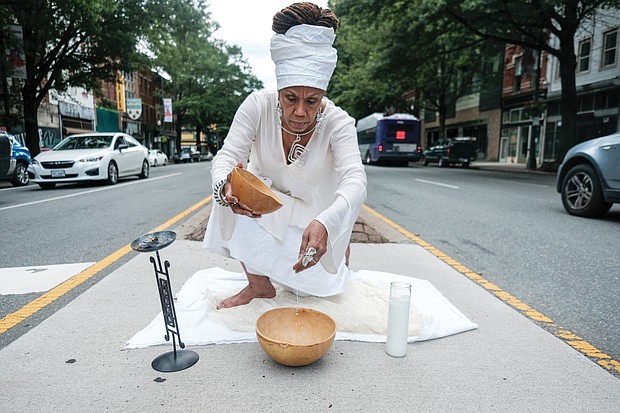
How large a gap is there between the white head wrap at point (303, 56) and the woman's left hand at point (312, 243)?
77 centimetres

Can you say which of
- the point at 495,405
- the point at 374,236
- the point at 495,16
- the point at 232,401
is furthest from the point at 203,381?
the point at 495,16

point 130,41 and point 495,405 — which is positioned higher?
point 130,41

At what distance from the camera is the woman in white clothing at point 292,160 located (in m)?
2.14

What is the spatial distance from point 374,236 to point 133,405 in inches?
133

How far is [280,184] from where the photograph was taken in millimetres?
2594

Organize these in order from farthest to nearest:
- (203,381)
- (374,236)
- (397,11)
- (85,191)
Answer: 1. (397,11)
2. (85,191)
3. (374,236)
4. (203,381)

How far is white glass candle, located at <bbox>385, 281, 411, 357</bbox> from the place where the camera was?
2.09m

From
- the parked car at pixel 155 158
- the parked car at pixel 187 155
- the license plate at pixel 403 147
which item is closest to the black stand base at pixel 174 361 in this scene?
the license plate at pixel 403 147

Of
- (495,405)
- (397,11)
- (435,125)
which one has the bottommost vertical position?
(495,405)

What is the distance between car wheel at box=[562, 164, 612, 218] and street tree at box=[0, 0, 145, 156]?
45.0ft

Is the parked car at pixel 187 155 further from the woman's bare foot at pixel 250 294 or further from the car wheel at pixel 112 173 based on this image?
the woman's bare foot at pixel 250 294

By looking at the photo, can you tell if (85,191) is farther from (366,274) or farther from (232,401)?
(232,401)

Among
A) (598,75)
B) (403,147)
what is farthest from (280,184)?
(598,75)

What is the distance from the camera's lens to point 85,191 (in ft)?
31.9
